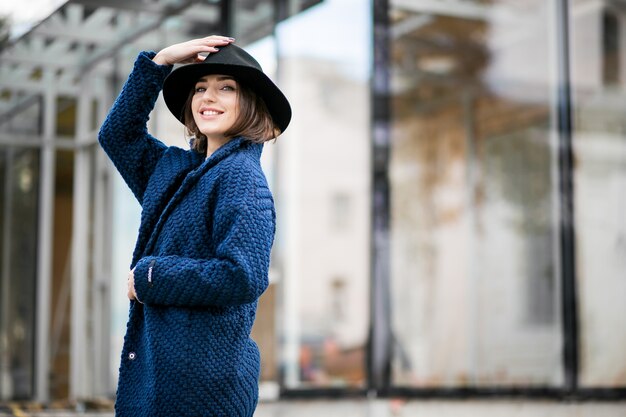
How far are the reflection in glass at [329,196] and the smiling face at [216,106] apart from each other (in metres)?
6.82

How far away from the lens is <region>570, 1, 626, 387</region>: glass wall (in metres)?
7.89

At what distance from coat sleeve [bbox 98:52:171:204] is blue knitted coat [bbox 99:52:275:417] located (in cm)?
16

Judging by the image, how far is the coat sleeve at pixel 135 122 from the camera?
247 cm

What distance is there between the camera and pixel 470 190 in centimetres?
1009

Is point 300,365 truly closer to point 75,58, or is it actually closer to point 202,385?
point 75,58

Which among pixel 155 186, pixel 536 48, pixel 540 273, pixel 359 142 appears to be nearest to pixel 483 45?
pixel 536 48

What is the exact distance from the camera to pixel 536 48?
376 inches

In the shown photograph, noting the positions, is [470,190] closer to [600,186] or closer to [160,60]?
[600,186]

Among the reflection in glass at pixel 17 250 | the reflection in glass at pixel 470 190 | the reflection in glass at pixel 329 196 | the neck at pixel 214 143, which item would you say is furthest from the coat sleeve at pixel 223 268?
the reflection in glass at pixel 470 190

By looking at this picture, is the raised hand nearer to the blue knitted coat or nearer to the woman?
the woman

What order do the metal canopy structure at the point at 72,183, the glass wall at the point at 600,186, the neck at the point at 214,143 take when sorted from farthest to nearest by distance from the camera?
the glass wall at the point at 600,186, the metal canopy structure at the point at 72,183, the neck at the point at 214,143

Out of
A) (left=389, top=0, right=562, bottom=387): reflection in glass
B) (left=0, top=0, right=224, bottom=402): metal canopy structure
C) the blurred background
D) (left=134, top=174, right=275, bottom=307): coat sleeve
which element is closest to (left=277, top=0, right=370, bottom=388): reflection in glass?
the blurred background

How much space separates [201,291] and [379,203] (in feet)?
13.0

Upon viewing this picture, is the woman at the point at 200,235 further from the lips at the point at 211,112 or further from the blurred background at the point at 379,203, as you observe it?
the blurred background at the point at 379,203
